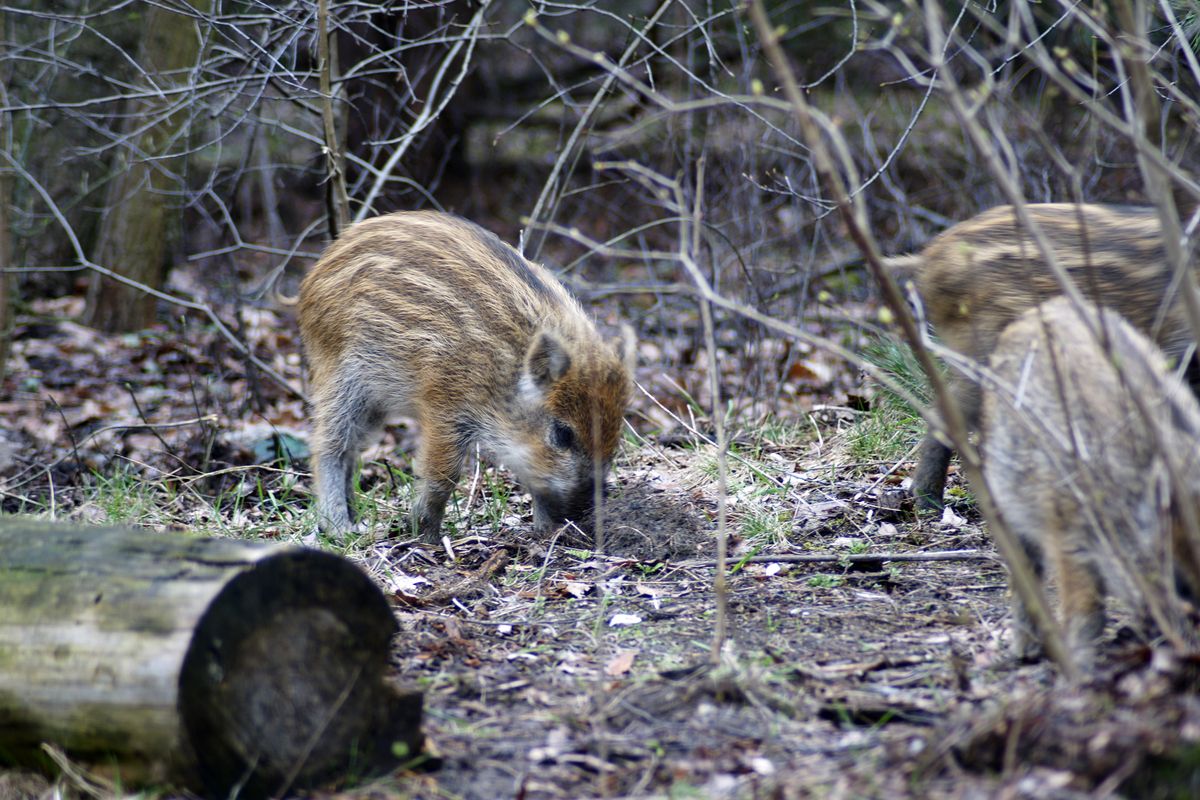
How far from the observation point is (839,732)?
293 cm

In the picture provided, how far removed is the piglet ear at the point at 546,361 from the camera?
4895mm

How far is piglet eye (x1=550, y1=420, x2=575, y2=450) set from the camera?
4977 millimetres

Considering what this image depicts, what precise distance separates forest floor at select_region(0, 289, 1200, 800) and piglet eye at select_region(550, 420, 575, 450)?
1.17ft

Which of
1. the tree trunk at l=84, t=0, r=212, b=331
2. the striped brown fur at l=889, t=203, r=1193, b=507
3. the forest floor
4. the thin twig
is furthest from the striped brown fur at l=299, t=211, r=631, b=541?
the tree trunk at l=84, t=0, r=212, b=331

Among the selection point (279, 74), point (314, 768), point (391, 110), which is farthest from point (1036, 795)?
point (391, 110)

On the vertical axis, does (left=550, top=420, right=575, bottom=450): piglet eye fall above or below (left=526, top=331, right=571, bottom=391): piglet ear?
below

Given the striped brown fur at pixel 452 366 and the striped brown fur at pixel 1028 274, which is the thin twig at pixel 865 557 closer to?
the striped brown fur at pixel 1028 274

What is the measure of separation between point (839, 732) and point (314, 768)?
4.04ft

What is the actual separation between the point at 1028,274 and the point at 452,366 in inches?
92.6

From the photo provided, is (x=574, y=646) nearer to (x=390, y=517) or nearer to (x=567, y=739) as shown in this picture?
(x=567, y=739)

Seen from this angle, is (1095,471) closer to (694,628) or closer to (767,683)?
(767,683)

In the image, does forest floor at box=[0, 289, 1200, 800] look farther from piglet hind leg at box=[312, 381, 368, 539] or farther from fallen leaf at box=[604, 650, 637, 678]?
piglet hind leg at box=[312, 381, 368, 539]

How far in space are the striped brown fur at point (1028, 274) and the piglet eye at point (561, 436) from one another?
1.51 meters

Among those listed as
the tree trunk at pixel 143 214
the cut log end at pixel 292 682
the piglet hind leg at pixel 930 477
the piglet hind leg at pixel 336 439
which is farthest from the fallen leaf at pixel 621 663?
the tree trunk at pixel 143 214
